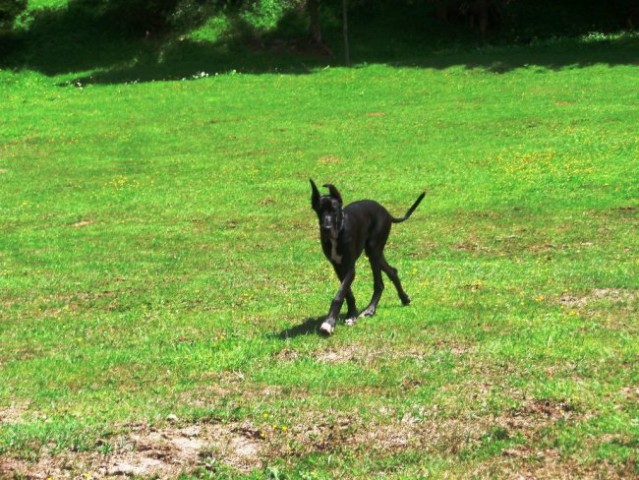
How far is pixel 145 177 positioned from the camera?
30625 millimetres

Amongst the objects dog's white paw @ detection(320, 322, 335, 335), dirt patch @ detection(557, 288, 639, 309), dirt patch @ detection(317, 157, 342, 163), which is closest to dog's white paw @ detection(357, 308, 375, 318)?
dog's white paw @ detection(320, 322, 335, 335)

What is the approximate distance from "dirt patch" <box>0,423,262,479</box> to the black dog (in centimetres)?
374

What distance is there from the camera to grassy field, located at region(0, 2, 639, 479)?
8.00m

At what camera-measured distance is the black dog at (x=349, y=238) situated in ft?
37.6

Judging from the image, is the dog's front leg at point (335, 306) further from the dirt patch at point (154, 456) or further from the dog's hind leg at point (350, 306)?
the dirt patch at point (154, 456)

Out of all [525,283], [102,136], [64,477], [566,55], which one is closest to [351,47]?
[566,55]

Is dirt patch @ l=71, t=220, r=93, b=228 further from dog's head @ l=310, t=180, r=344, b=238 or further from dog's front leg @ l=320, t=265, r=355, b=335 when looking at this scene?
dog's head @ l=310, t=180, r=344, b=238

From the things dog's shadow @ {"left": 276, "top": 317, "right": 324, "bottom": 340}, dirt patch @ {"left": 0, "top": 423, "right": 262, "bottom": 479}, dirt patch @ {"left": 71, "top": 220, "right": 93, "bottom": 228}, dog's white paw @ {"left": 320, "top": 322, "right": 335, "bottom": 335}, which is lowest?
dirt patch @ {"left": 71, "top": 220, "right": 93, "bottom": 228}

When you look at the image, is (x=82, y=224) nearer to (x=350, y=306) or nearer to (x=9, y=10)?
(x=350, y=306)

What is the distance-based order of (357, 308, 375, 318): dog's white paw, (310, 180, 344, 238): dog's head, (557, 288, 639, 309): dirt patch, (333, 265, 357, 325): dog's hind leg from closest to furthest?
(310, 180, 344, 238): dog's head
(333, 265, 357, 325): dog's hind leg
(357, 308, 375, 318): dog's white paw
(557, 288, 639, 309): dirt patch

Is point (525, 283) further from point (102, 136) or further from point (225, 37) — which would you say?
point (225, 37)

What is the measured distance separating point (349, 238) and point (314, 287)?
4.12 meters

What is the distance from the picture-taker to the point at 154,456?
7.77m

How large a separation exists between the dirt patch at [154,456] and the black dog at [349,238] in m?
3.74
